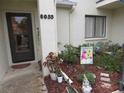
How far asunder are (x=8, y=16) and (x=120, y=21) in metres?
6.46

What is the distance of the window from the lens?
7086 millimetres

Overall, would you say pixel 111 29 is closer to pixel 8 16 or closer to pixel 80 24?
pixel 80 24

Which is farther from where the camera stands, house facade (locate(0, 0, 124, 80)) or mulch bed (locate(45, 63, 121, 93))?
house facade (locate(0, 0, 124, 80))

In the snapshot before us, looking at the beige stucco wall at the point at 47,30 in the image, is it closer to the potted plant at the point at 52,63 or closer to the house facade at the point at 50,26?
the house facade at the point at 50,26

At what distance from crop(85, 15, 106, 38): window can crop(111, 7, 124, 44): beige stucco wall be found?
65cm

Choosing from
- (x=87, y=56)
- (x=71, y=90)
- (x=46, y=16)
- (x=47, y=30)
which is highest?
(x=46, y=16)

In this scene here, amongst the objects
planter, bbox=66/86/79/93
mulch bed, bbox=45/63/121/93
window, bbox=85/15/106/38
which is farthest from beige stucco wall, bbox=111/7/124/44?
planter, bbox=66/86/79/93

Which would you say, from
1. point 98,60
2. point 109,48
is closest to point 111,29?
point 109,48

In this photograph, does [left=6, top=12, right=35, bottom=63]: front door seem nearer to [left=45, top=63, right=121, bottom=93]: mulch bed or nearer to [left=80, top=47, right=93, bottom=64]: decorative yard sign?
[left=45, top=63, right=121, bottom=93]: mulch bed

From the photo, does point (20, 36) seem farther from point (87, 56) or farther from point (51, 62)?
point (87, 56)

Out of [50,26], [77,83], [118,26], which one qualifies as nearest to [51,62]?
[77,83]

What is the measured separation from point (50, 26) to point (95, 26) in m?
4.22

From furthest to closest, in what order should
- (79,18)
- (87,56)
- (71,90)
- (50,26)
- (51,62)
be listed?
1. (79,18)
2. (87,56)
3. (50,26)
4. (51,62)
5. (71,90)

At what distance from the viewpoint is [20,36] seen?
18.9 feet
